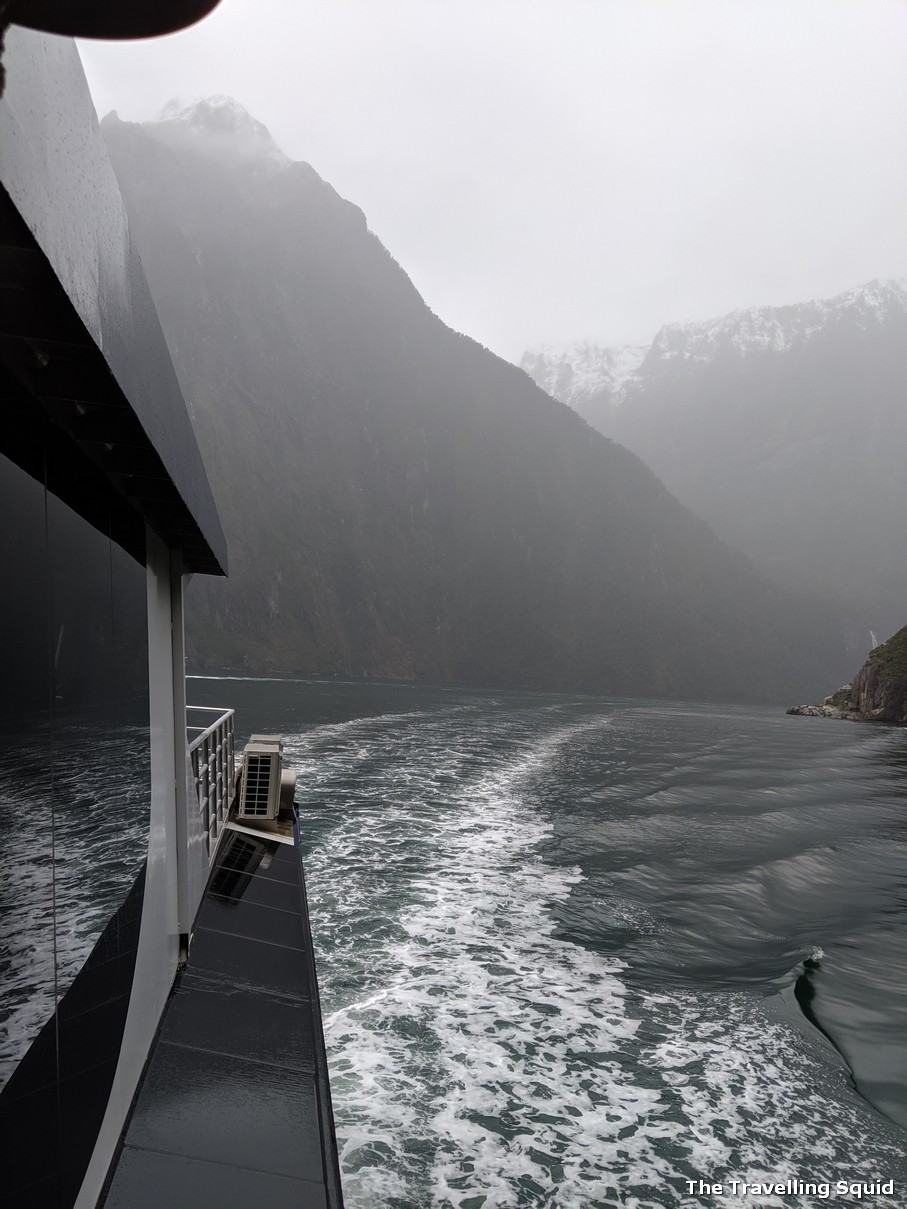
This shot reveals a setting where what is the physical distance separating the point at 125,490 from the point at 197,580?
9606 cm

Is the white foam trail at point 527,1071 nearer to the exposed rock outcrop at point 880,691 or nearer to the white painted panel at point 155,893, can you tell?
the white painted panel at point 155,893

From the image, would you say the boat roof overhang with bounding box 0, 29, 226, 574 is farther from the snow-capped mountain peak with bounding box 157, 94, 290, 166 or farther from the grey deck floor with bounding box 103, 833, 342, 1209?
the snow-capped mountain peak with bounding box 157, 94, 290, 166

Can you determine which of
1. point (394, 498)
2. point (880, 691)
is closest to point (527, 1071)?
point (880, 691)

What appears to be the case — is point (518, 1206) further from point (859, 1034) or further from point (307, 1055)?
point (859, 1034)

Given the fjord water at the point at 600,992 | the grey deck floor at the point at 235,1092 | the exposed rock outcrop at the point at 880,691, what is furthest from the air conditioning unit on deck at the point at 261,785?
the exposed rock outcrop at the point at 880,691

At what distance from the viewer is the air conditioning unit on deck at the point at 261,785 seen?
10039 mm

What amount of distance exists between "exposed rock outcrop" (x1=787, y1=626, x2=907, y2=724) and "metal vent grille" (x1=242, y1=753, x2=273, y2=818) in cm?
5392

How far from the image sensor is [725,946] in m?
9.27

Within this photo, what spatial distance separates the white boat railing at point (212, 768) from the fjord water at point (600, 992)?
1627 mm

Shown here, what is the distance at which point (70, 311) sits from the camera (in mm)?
1427

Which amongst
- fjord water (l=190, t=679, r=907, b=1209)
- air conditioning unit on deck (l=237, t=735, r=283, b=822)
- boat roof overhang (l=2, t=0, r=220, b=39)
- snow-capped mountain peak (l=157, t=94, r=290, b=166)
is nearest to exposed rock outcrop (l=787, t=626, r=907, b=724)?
fjord water (l=190, t=679, r=907, b=1209)

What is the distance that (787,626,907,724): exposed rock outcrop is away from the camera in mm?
54594

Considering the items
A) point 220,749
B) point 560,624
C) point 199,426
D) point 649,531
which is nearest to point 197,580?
point 199,426

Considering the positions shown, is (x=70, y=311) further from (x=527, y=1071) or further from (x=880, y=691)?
(x=880, y=691)
